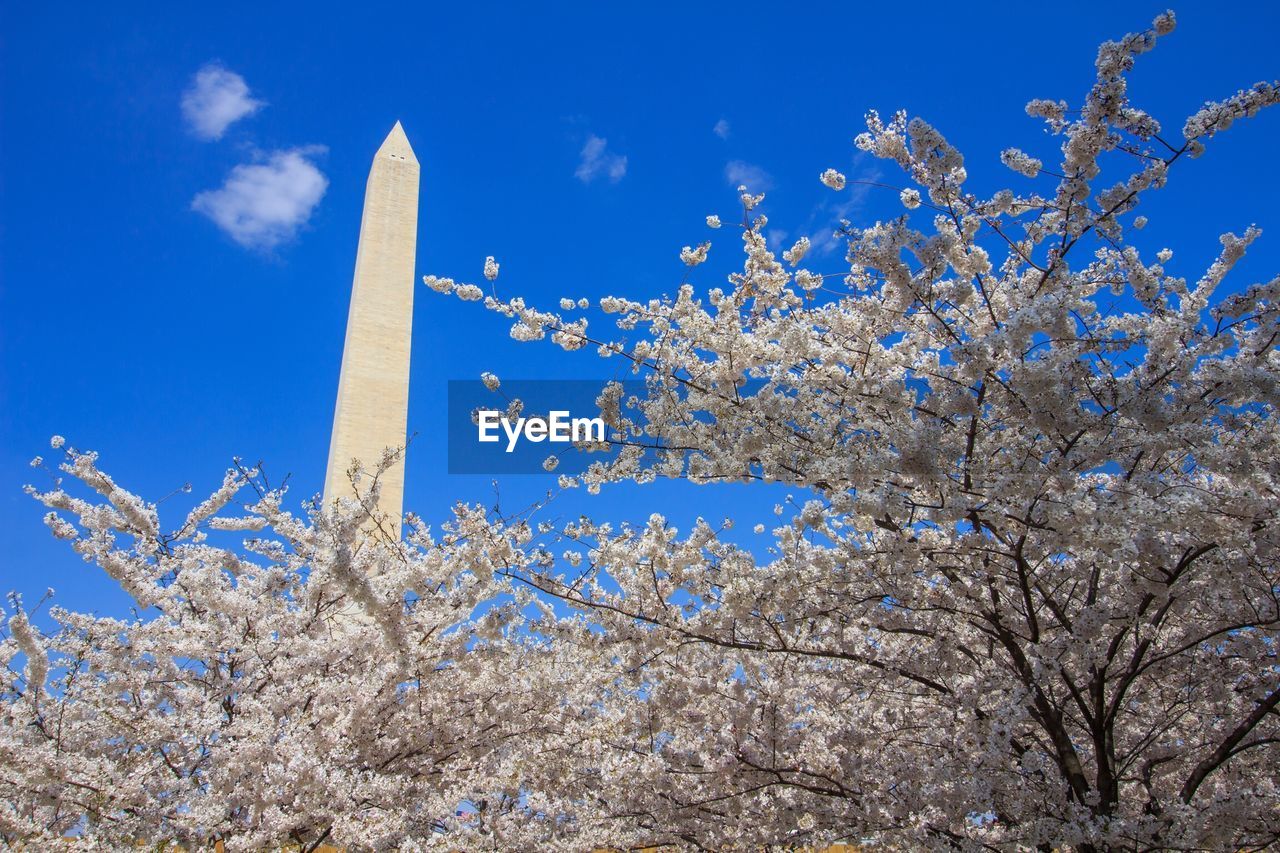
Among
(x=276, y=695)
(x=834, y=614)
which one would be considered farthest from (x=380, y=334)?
(x=834, y=614)

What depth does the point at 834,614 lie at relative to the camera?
509 centimetres

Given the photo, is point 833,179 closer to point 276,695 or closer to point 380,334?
point 276,695

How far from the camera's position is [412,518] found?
17.6ft

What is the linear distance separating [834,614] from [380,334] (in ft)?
36.6

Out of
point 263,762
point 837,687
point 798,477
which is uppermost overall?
point 798,477

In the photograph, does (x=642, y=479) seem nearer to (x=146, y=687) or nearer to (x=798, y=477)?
(x=798, y=477)

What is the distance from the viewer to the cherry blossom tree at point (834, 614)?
148 inches

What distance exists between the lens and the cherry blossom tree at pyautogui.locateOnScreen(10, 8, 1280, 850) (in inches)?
148

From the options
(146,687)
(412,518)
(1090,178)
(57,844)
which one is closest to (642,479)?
(412,518)

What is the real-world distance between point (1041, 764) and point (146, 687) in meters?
6.41

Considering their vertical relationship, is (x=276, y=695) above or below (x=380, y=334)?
below

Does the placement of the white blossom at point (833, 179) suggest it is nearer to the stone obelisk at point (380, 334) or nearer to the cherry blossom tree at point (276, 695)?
the cherry blossom tree at point (276, 695)

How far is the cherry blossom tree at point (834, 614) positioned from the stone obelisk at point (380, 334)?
21.1 feet

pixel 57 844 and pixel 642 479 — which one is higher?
pixel 642 479
